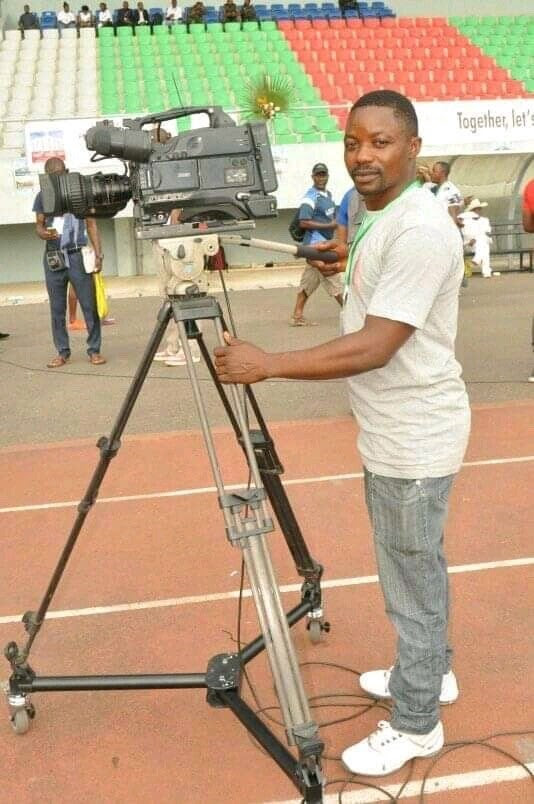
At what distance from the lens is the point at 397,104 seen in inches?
97.0

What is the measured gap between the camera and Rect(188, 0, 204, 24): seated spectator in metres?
24.3

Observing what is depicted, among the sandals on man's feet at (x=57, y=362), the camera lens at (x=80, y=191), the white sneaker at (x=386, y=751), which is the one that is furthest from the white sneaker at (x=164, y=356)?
the white sneaker at (x=386, y=751)

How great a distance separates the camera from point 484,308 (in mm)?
12734

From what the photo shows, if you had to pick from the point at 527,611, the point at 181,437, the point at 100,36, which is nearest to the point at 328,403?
the point at 181,437

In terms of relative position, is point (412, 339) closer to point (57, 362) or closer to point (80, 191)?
point (80, 191)

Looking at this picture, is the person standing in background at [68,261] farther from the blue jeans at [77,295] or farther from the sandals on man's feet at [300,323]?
the sandals on man's feet at [300,323]

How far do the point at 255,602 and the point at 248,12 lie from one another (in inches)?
974

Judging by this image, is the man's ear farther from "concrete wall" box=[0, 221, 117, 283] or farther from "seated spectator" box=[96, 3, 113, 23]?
"seated spectator" box=[96, 3, 113, 23]

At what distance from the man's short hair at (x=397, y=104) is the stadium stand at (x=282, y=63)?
53.1 ft

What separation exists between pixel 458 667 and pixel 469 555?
3.56 feet

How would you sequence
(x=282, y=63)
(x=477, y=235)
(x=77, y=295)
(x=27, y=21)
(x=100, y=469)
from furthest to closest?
(x=27, y=21), (x=282, y=63), (x=477, y=235), (x=77, y=295), (x=100, y=469)

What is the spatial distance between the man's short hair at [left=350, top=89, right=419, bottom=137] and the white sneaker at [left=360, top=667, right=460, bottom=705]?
1897 millimetres

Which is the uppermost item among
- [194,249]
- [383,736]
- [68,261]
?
[194,249]

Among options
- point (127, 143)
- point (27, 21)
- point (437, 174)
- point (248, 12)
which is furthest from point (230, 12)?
point (127, 143)
